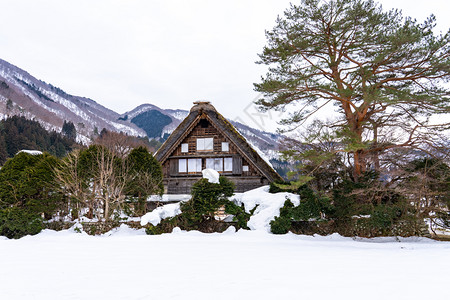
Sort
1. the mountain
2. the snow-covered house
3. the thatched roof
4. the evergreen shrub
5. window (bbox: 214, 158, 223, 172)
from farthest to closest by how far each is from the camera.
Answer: the mountain, window (bbox: 214, 158, 223, 172), the snow-covered house, the thatched roof, the evergreen shrub

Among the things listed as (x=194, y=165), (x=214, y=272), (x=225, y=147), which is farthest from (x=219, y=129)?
(x=214, y=272)

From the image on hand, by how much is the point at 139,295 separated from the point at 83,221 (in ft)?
28.2

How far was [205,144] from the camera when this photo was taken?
703 inches

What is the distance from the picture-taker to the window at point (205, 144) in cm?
1778

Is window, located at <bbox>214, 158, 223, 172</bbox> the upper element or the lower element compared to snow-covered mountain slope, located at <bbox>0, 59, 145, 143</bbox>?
lower

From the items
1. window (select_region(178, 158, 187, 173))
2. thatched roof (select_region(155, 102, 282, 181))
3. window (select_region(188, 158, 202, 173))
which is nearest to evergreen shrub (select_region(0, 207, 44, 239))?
thatched roof (select_region(155, 102, 282, 181))

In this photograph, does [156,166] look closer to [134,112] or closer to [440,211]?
[440,211]

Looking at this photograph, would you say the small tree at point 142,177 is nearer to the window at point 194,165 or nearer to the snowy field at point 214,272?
the snowy field at point 214,272

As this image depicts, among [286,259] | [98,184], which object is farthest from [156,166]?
[286,259]

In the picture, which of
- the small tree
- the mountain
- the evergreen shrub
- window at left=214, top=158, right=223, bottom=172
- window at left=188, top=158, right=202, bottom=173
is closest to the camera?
the evergreen shrub

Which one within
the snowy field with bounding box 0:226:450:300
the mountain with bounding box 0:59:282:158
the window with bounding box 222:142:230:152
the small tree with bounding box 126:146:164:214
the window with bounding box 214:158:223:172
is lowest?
the snowy field with bounding box 0:226:450:300

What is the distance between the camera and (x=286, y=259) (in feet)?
20.5

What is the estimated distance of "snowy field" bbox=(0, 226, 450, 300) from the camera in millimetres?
3932

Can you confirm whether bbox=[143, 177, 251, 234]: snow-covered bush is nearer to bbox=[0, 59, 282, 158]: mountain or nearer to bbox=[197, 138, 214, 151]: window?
bbox=[197, 138, 214, 151]: window
